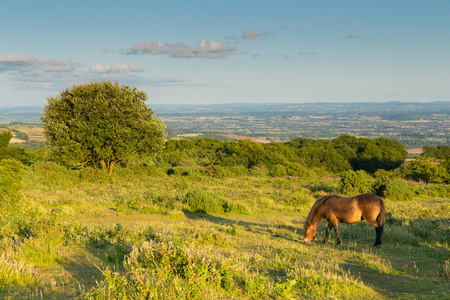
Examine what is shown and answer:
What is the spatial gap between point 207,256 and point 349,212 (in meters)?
5.28

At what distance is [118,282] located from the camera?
4.60m

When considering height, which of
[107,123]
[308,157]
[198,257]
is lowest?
[308,157]

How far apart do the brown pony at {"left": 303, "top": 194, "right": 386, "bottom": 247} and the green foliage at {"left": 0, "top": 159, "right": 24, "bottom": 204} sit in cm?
1225

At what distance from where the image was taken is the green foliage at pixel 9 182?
13.4m

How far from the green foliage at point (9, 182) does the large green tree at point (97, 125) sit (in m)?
7.72

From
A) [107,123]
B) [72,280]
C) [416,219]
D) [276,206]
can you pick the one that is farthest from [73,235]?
[107,123]

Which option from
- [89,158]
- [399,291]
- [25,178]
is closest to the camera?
[399,291]

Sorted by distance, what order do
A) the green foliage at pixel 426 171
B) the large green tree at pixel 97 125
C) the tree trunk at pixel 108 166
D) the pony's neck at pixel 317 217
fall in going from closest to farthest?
the pony's neck at pixel 317 217 < the large green tree at pixel 97 125 < the tree trunk at pixel 108 166 < the green foliage at pixel 426 171

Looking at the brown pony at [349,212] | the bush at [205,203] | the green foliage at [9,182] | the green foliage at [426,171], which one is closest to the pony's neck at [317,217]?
the brown pony at [349,212]

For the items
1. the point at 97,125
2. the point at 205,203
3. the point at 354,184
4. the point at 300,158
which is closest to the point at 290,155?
the point at 300,158

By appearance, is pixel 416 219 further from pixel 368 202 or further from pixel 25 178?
pixel 25 178

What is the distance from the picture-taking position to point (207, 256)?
5.54 m

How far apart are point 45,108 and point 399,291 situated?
2469 cm

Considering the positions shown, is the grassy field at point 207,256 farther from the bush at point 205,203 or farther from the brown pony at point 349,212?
the brown pony at point 349,212
